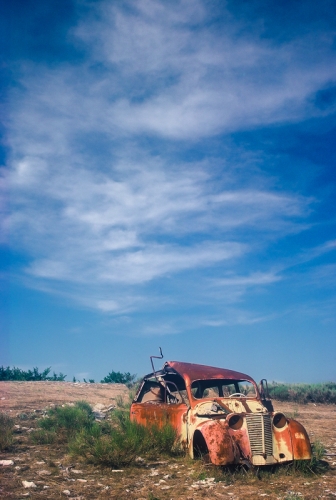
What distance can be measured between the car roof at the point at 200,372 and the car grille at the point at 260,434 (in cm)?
145

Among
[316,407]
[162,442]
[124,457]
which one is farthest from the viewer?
[316,407]

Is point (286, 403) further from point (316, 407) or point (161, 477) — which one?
point (161, 477)

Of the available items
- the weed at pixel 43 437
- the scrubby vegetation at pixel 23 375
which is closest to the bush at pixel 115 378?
the scrubby vegetation at pixel 23 375

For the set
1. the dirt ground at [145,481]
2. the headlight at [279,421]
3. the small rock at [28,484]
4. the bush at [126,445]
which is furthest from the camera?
the bush at [126,445]

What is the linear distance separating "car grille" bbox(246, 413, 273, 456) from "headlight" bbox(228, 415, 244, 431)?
11 cm

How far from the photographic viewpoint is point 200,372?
7.19 m

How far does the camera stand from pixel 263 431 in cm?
564

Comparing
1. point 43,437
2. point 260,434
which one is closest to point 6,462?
point 43,437

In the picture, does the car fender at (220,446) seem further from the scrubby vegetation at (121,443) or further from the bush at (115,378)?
the bush at (115,378)

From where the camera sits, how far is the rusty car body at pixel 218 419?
18.0ft

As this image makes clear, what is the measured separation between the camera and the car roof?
704 cm

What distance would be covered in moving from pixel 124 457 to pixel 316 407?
13979mm

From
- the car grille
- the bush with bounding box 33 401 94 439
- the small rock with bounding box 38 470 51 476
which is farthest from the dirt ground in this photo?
the bush with bounding box 33 401 94 439

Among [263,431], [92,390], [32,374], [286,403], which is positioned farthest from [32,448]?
[32,374]
